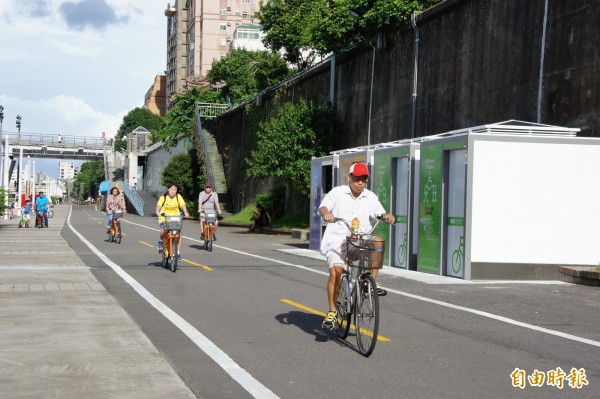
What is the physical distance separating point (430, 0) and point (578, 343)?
2623 cm

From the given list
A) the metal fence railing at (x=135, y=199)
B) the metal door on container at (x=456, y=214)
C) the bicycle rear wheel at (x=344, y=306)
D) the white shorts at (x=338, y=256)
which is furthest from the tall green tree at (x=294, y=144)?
the metal fence railing at (x=135, y=199)

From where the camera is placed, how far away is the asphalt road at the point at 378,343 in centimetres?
693

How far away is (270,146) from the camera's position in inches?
1510

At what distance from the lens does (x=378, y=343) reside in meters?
8.94

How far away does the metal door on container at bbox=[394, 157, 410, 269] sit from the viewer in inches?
787

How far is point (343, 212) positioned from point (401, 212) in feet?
38.6

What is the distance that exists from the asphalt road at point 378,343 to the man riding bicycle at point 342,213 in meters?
0.67

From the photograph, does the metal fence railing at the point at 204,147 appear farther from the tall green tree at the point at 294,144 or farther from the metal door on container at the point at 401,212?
the metal door on container at the point at 401,212

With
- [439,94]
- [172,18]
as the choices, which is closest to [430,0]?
[439,94]

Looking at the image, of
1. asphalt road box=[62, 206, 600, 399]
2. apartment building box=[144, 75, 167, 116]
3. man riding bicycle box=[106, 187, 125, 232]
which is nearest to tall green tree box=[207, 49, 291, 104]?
man riding bicycle box=[106, 187, 125, 232]

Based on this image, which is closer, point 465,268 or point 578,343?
point 578,343

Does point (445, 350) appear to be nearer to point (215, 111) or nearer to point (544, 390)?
point (544, 390)

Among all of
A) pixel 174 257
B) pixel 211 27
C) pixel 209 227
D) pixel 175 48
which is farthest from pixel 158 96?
pixel 174 257

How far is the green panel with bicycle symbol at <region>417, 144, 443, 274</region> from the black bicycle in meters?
9.62
